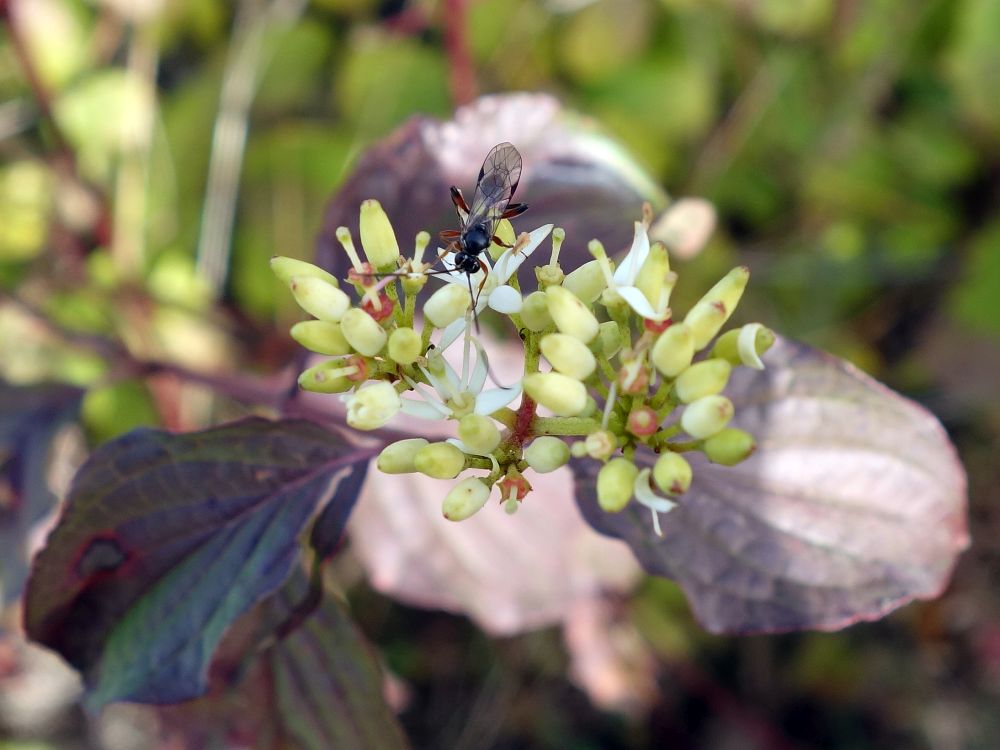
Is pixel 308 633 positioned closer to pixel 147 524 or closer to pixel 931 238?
pixel 147 524

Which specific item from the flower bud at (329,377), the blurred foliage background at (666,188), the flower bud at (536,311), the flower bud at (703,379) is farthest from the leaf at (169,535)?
the blurred foliage background at (666,188)

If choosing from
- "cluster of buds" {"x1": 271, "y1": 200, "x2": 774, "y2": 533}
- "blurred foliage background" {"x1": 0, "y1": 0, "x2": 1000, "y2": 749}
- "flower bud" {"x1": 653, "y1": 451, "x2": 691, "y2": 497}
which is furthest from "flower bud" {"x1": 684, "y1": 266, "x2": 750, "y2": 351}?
"blurred foliage background" {"x1": 0, "y1": 0, "x2": 1000, "y2": 749}

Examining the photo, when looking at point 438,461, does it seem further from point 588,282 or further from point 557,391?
point 588,282

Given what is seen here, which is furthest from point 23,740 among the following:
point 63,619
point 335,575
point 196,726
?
point 63,619

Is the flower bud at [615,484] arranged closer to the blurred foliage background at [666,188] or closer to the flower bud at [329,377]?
the flower bud at [329,377]

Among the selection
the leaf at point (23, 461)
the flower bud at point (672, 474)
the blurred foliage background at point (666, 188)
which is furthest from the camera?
the blurred foliage background at point (666, 188)

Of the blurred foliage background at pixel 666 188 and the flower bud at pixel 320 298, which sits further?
the blurred foliage background at pixel 666 188
